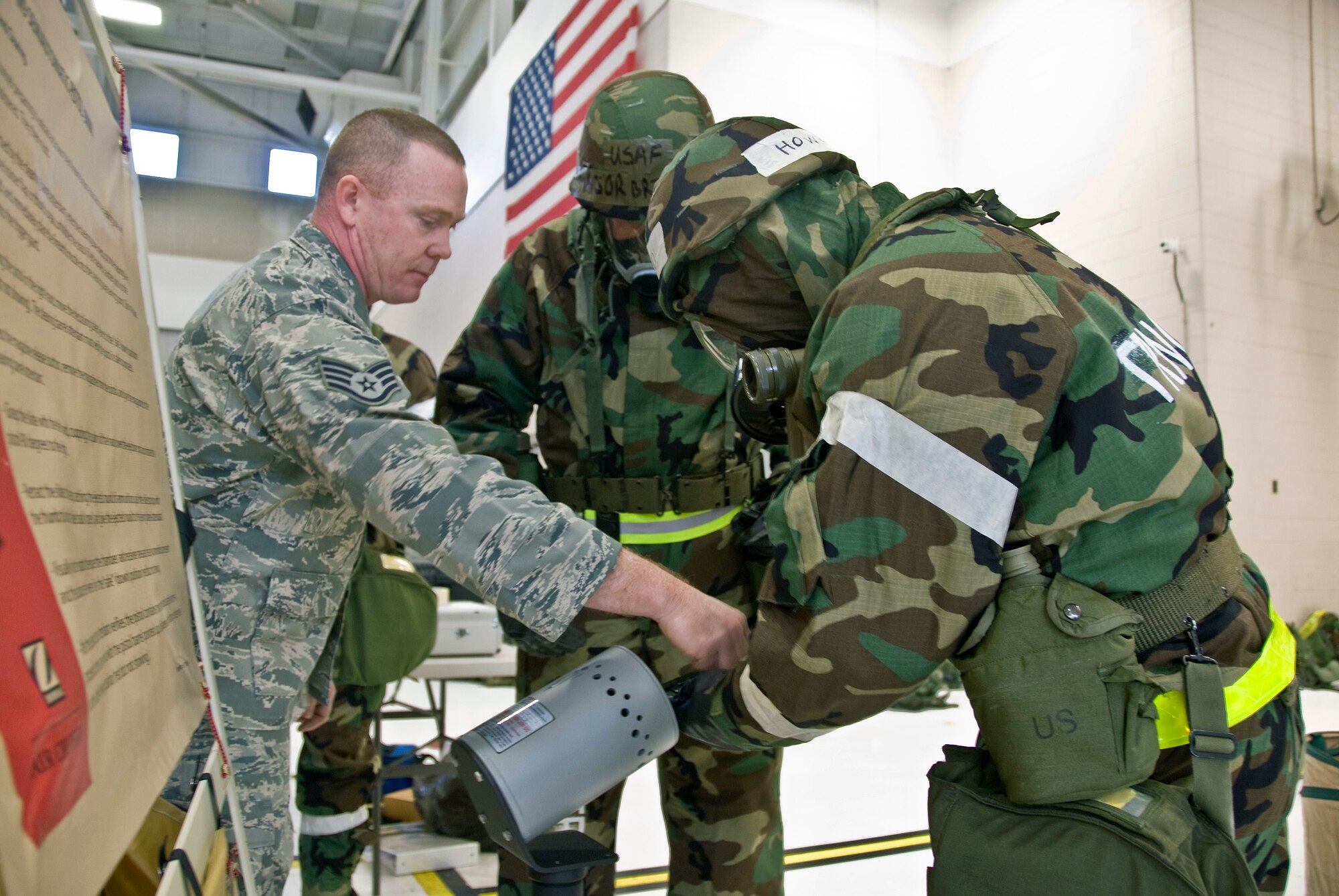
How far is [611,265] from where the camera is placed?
1.86 meters

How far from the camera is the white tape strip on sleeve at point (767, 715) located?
3.47 ft

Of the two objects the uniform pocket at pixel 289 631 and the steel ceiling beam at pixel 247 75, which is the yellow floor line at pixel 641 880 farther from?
the steel ceiling beam at pixel 247 75

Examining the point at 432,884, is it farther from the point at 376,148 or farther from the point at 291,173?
the point at 291,173

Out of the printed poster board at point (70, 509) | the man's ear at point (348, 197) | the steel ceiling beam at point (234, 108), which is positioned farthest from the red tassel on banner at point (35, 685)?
the steel ceiling beam at point (234, 108)

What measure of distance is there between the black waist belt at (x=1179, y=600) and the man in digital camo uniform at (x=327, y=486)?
47cm

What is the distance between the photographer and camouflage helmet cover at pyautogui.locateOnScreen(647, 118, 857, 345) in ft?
3.74

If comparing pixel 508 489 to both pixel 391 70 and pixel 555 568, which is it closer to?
pixel 555 568

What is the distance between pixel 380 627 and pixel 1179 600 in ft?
5.17

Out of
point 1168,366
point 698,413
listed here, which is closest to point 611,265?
point 698,413

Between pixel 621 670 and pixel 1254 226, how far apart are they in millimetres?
4867

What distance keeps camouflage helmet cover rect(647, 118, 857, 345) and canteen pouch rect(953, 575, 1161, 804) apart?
44 cm

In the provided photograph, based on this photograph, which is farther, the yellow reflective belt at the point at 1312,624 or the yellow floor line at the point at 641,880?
the yellow reflective belt at the point at 1312,624

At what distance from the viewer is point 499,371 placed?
1.91m

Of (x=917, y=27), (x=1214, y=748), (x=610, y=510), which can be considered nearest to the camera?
(x=1214, y=748)
